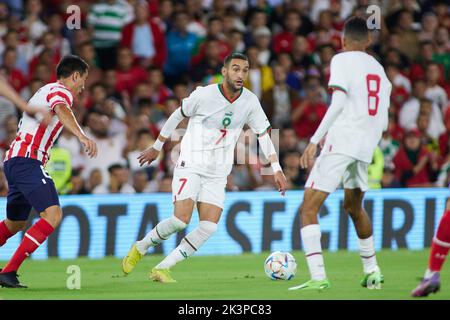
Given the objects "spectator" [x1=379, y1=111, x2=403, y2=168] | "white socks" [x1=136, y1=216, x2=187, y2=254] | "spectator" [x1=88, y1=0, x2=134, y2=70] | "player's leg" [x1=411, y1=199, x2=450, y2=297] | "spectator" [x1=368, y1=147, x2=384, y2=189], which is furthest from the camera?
"spectator" [x1=88, y1=0, x2=134, y2=70]

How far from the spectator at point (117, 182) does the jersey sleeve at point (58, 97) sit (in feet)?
19.6

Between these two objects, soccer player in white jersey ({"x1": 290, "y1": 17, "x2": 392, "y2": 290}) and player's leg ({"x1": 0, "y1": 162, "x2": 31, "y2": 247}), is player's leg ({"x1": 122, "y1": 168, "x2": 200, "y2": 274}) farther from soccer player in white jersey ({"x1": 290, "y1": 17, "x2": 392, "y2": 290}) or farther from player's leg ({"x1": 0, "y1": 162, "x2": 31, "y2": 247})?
soccer player in white jersey ({"x1": 290, "y1": 17, "x2": 392, "y2": 290})

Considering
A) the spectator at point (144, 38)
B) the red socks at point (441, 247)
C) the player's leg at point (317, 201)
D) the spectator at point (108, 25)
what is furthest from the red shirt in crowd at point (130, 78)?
the red socks at point (441, 247)

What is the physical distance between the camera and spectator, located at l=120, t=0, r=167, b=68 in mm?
18469

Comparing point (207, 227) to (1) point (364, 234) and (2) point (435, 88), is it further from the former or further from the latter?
(2) point (435, 88)

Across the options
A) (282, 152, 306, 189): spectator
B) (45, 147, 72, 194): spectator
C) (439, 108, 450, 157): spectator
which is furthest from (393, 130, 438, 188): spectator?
(45, 147, 72, 194): spectator

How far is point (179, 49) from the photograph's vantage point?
1886 cm

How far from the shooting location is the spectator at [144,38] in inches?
727

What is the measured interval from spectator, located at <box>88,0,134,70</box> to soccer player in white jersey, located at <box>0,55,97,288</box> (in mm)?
7876

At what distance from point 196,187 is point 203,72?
7352 millimetres

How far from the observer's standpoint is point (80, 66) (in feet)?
35.0

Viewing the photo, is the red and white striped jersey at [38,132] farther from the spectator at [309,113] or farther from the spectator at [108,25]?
the spectator at [309,113]

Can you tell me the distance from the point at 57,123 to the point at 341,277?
3403 millimetres
